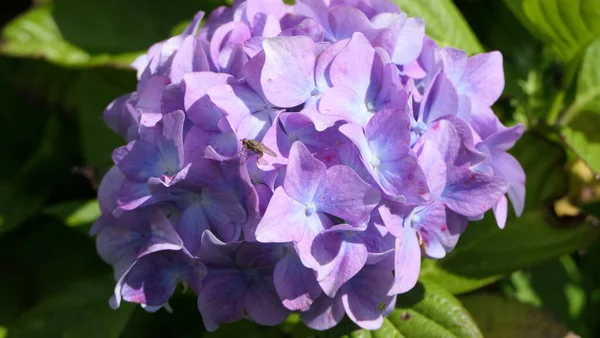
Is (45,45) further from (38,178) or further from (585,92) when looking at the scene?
(585,92)

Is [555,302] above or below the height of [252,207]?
below

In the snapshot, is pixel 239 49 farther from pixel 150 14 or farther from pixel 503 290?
pixel 503 290

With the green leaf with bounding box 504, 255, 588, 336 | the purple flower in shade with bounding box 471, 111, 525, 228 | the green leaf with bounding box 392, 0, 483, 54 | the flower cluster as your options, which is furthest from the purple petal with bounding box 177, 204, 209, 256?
the green leaf with bounding box 504, 255, 588, 336

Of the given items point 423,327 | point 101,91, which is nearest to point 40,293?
point 101,91

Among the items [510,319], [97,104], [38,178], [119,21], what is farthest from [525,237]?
[38,178]

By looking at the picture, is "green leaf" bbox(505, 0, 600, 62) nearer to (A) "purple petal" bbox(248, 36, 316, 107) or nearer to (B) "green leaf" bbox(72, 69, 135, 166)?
(A) "purple petal" bbox(248, 36, 316, 107)

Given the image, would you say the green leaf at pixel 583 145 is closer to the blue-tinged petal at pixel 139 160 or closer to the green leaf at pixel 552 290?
the green leaf at pixel 552 290
